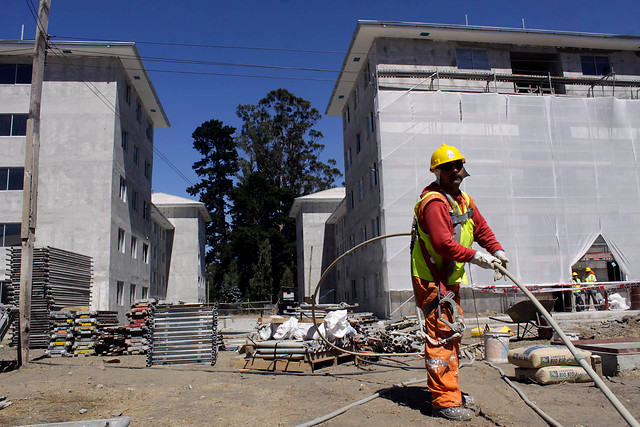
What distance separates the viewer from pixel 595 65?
26094mm

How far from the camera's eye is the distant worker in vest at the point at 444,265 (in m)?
4.56

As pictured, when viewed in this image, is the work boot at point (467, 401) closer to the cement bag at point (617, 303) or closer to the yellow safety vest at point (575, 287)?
the yellow safety vest at point (575, 287)

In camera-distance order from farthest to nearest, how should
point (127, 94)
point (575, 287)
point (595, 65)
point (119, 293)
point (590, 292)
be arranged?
1. point (127, 94)
2. point (595, 65)
3. point (119, 293)
4. point (590, 292)
5. point (575, 287)

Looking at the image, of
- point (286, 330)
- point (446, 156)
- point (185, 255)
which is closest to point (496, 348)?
point (286, 330)

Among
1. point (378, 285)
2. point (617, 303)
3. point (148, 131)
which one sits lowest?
point (617, 303)

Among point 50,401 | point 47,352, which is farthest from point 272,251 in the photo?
point 50,401

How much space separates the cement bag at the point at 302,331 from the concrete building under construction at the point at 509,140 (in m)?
12.1

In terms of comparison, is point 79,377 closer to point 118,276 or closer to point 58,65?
point 118,276

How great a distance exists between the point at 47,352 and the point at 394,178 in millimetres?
15451

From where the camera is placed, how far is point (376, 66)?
79.0 feet

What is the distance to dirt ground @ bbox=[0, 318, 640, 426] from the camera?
482 cm

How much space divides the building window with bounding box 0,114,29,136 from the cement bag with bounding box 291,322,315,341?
22.6 metres

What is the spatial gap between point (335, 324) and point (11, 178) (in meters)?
22.7

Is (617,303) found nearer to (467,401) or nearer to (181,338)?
(181,338)
